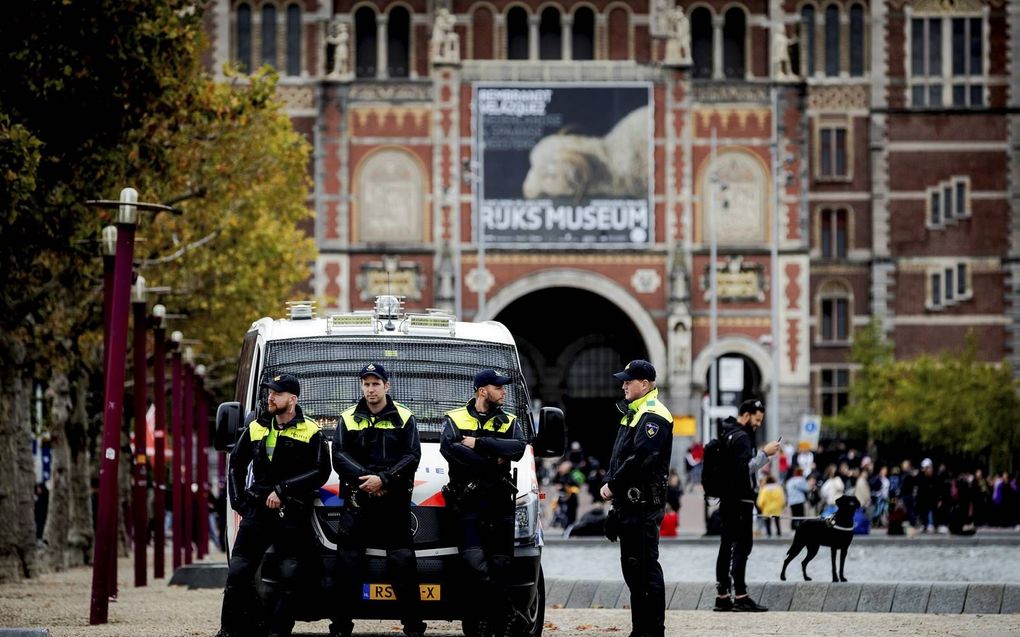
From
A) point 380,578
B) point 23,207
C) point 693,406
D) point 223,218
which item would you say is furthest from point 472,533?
point 693,406

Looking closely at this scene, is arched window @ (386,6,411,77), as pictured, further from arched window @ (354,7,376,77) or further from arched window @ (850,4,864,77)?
arched window @ (850,4,864,77)

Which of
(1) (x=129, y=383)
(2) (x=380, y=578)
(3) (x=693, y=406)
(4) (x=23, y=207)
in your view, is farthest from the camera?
(3) (x=693, y=406)

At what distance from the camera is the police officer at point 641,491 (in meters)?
15.6

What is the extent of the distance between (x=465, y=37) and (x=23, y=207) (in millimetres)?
45856

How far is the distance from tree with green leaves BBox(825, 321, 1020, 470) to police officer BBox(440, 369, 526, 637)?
42411 mm

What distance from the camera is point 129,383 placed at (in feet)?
156

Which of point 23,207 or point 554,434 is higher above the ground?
point 23,207

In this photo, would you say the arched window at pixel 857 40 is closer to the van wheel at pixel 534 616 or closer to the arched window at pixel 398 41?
the arched window at pixel 398 41

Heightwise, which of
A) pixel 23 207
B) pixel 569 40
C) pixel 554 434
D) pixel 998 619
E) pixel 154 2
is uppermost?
pixel 569 40

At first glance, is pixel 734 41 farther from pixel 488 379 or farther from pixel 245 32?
pixel 488 379

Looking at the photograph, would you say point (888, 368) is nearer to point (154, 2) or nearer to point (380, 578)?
point (154, 2)

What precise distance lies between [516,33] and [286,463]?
55.4m

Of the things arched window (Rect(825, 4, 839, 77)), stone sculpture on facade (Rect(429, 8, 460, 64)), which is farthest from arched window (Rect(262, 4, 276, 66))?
arched window (Rect(825, 4, 839, 77))

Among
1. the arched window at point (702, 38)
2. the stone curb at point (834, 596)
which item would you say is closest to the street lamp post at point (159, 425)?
the stone curb at point (834, 596)
